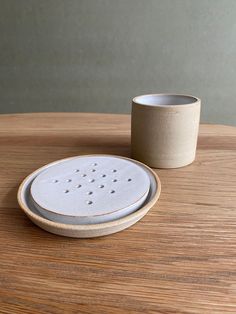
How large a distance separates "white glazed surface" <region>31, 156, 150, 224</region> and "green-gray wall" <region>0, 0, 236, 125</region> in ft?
4.25

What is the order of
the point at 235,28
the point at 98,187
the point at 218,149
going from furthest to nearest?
the point at 235,28, the point at 218,149, the point at 98,187

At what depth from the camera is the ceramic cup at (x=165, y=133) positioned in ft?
1.56

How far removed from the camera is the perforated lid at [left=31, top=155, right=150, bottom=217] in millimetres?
348

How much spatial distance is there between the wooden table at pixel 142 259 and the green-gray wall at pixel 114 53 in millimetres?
1289

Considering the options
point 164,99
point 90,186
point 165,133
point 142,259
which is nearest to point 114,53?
point 164,99

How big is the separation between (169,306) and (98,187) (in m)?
0.18

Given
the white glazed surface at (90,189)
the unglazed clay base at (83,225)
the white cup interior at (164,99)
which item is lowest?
the unglazed clay base at (83,225)

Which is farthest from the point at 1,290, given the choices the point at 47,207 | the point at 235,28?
the point at 235,28

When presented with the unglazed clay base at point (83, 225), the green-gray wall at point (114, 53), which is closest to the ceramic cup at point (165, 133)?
the unglazed clay base at point (83, 225)

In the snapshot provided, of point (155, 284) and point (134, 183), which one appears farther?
point (134, 183)

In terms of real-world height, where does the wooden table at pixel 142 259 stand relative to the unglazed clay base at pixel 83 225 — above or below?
below

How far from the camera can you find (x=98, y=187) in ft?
1.31

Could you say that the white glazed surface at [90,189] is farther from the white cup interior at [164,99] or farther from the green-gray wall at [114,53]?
the green-gray wall at [114,53]

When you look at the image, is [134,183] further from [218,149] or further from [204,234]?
[218,149]
